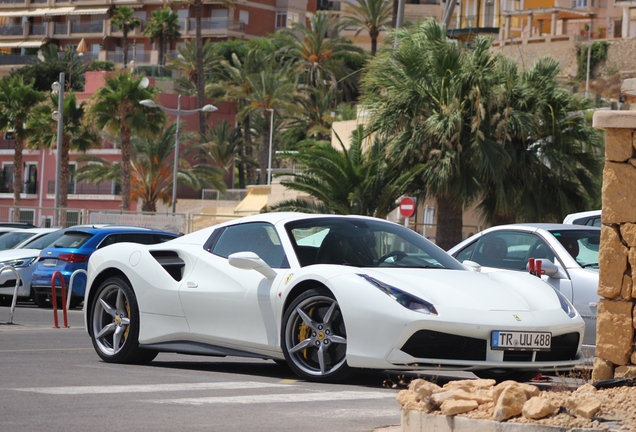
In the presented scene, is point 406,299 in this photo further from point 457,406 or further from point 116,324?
point 116,324

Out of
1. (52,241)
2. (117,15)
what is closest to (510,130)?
(52,241)

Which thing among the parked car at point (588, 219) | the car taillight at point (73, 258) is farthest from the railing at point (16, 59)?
the parked car at point (588, 219)

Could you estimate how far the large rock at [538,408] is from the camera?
5441 mm

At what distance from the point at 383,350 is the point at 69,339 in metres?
5.79

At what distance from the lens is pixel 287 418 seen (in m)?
6.72

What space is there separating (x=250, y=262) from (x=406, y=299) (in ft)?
4.68

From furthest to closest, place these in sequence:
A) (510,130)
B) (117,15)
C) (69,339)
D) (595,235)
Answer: (117,15)
(510,130)
(69,339)
(595,235)

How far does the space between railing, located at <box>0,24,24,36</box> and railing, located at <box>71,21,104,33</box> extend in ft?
18.5

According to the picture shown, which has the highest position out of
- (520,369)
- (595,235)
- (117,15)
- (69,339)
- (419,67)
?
(117,15)

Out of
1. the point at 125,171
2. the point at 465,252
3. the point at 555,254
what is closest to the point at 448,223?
the point at 465,252

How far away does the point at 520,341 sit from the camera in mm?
8297

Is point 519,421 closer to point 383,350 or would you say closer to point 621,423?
point 621,423

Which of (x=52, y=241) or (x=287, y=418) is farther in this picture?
(x=52, y=241)

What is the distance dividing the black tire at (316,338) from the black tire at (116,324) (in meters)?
1.76
